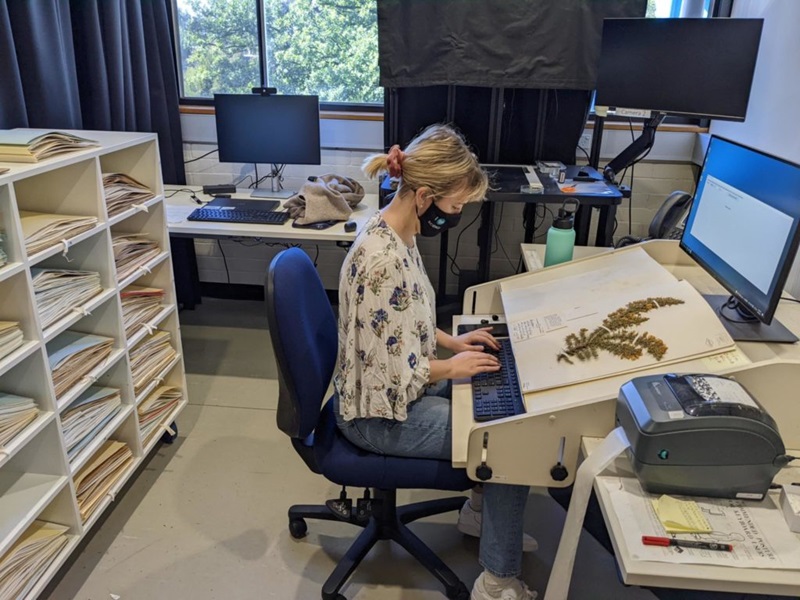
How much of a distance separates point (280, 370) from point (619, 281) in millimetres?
867

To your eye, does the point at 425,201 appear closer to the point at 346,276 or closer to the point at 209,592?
the point at 346,276

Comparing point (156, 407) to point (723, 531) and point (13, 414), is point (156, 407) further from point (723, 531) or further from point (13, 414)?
point (723, 531)

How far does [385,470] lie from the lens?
153 centimetres

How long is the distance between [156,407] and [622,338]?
1.63m

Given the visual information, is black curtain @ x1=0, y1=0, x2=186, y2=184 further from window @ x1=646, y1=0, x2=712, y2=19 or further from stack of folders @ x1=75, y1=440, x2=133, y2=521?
window @ x1=646, y1=0, x2=712, y2=19

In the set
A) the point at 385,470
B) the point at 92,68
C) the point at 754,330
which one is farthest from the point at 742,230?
the point at 92,68

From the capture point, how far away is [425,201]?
4.92 ft

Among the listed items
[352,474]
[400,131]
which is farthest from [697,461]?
[400,131]

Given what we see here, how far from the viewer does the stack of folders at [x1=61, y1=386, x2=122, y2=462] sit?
1.79 metres

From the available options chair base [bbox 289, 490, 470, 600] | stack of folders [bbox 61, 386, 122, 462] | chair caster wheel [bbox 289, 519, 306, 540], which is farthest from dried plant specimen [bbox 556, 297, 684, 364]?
stack of folders [bbox 61, 386, 122, 462]

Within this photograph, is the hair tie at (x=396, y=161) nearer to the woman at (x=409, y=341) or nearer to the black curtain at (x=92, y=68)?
the woman at (x=409, y=341)

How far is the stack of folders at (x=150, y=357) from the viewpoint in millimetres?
2125

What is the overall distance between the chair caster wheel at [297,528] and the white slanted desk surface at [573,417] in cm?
81

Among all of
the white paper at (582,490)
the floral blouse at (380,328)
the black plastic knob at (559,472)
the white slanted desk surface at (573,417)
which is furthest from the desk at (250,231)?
the white paper at (582,490)
